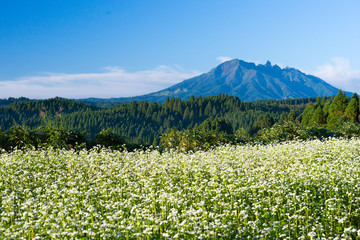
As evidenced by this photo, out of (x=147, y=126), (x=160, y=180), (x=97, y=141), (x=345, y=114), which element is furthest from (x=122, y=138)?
(x=147, y=126)

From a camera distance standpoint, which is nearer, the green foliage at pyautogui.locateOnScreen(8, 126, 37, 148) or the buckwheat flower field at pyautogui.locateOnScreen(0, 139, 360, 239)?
the buckwheat flower field at pyautogui.locateOnScreen(0, 139, 360, 239)

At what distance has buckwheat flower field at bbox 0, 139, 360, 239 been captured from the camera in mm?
5625

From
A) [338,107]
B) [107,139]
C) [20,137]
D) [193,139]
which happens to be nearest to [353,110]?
[338,107]

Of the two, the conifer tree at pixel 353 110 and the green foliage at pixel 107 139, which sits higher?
the conifer tree at pixel 353 110

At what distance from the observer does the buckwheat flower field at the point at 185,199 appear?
5625 millimetres

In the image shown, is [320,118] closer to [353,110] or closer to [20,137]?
[353,110]

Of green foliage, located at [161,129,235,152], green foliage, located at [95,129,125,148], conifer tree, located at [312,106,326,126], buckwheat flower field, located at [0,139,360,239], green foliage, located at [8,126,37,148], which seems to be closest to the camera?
buckwheat flower field, located at [0,139,360,239]

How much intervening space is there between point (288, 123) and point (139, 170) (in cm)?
1353

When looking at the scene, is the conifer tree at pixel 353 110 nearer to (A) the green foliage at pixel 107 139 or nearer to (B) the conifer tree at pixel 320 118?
(B) the conifer tree at pixel 320 118

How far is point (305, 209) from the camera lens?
263 inches

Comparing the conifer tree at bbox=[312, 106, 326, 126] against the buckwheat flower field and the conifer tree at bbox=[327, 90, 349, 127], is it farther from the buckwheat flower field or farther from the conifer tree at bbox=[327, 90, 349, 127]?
the buckwheat flower field

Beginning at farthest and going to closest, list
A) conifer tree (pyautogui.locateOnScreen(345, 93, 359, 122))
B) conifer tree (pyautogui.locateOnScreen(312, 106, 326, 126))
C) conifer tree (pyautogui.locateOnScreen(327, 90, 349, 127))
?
conifer tree (pyautogui.locateOnScreen(312, 106, 326, 126)) < conifer tree (pyautogui.locateOnScreen(327, 90, 349, 127)) < conifer tree (pyautogui.locateOnScreen(345, 93, 359, 122))

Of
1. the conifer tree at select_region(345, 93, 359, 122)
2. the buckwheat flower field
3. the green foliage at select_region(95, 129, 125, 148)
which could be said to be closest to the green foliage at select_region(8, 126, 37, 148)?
the green foliage at select_region(95, 129, 125, 148)

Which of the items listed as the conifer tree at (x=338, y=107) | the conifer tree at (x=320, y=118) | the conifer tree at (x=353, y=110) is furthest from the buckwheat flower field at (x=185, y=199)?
the conifer tree at (x=320, y=118)
